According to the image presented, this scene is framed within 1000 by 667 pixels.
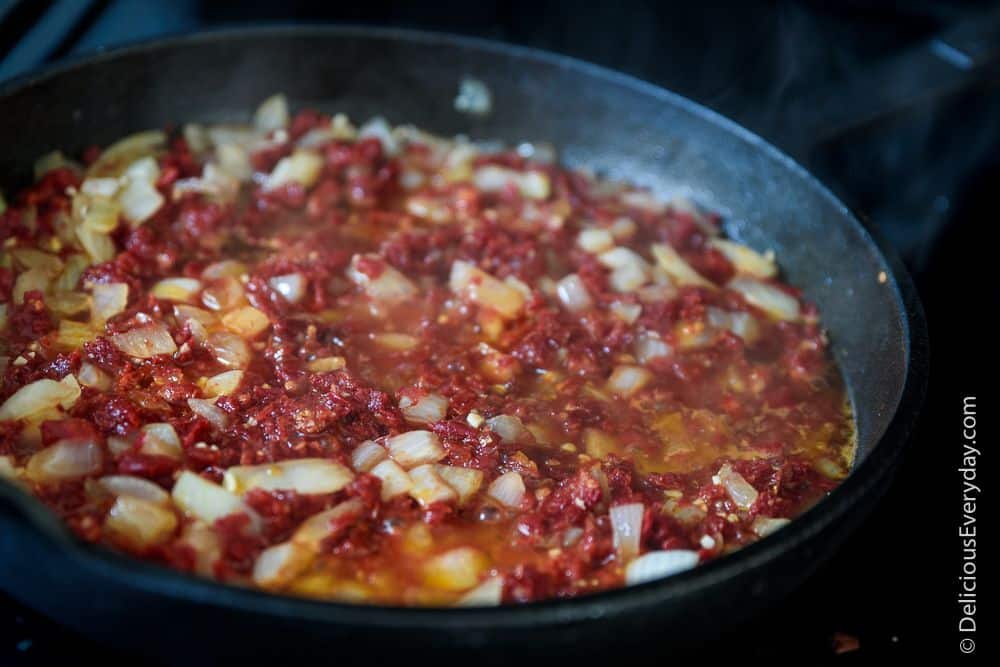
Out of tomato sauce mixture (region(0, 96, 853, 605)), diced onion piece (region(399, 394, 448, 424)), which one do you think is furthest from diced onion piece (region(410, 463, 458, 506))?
diced onion piece (region(399, 394, 448, 424))

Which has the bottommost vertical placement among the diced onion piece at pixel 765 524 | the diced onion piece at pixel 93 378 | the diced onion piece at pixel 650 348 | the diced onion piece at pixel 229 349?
the diced onion piece at pixel 765 524

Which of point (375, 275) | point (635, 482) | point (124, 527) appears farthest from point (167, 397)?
point (635, 482)

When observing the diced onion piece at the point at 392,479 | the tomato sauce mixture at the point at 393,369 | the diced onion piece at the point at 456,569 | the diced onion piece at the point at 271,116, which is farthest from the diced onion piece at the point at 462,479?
the diced onion piece at the point at 271,116

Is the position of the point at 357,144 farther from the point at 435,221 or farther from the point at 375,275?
the point at 375,275

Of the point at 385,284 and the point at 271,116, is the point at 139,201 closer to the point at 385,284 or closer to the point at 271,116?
the point at 271,116

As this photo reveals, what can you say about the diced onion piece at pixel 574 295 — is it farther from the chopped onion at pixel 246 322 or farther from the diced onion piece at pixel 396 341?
the chopped onion at pixel 246 322

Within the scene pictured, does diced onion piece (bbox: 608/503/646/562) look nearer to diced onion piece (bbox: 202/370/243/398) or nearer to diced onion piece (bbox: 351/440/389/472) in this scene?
diced onion piece (bbox: 351/440/389/472)
